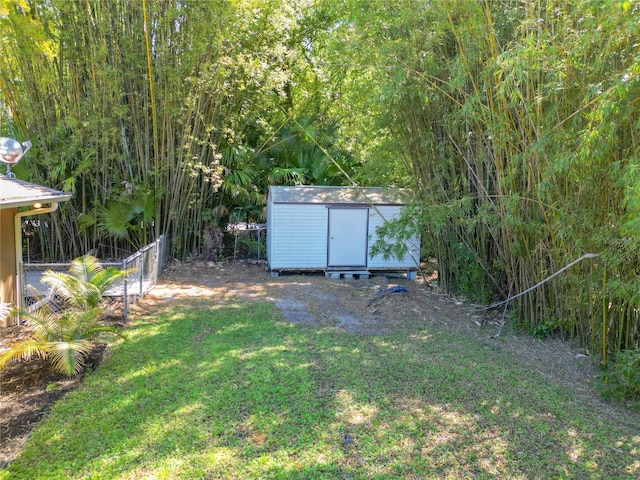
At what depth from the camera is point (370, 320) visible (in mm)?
5871

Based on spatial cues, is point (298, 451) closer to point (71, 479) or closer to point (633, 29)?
point (71, 479)

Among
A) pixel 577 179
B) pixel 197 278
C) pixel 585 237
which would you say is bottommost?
pixel 197 278

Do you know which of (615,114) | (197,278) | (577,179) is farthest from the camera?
(197,278)

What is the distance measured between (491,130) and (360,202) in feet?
13.2

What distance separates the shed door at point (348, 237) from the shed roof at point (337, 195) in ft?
0.73

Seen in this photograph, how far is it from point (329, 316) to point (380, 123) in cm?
301

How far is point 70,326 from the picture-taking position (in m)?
4.03

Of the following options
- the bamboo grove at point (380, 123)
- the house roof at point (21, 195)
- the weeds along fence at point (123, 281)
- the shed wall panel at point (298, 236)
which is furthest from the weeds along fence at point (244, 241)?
the house roof at point (21, 195)

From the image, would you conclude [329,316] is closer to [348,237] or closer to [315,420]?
[315,420]

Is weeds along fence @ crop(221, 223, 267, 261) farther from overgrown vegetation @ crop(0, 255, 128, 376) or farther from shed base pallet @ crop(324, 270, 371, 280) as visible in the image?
overgrown vegetation @ crop(0, 255, 128, 376)

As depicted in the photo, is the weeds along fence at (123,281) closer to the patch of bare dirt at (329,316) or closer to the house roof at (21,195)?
the patch of bare dirt at (329,316)

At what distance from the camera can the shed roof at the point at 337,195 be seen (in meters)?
8.45

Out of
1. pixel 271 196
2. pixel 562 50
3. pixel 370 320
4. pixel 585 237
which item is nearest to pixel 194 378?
pixel 370 320

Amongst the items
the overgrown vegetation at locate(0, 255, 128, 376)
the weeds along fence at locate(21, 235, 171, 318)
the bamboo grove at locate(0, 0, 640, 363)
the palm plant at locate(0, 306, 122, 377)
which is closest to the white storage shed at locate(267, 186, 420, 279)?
the bamboo grove at locate(0, 0, 640, 363)
